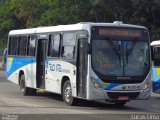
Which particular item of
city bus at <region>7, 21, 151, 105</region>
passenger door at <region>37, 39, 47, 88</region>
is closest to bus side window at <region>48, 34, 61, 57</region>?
city bus at <region>7, 21, 151, 105</region>

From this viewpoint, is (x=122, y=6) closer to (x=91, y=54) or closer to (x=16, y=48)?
(x=16, y=48)

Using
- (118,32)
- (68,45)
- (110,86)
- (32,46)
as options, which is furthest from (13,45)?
(110,86)

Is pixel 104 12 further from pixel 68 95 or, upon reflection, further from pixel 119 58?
pixel 119 58

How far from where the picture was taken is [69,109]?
16500 mm

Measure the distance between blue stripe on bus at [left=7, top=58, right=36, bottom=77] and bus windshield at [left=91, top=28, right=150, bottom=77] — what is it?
468 centimetres

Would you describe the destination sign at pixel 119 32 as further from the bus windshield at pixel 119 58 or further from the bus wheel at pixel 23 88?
the bus wheel at pixel 23 88

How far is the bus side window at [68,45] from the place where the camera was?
17.8 metres

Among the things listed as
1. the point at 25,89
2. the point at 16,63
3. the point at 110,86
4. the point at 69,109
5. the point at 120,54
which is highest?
the point at 120,54

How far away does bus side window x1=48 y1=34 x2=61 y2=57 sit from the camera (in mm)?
18953

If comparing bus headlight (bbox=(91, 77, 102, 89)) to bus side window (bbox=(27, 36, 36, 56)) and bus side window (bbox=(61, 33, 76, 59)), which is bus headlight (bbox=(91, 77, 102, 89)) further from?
bus side window (bbox=(27, 36, 36, 56))

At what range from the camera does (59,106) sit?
57.4ft

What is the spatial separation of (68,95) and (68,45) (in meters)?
1.72

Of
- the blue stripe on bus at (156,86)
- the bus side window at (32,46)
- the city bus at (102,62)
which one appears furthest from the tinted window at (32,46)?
the blue stripe on bus at (156,86)

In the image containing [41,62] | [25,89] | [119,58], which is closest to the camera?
[119,58]
